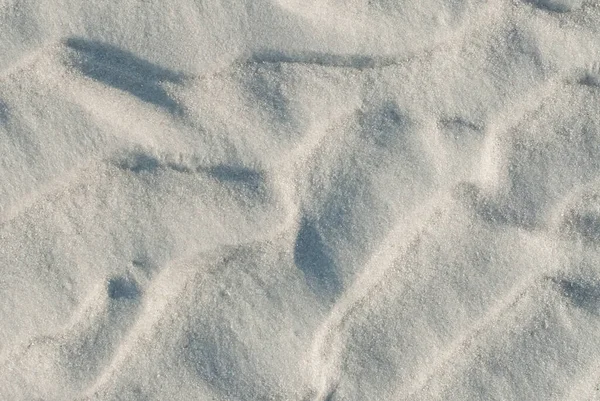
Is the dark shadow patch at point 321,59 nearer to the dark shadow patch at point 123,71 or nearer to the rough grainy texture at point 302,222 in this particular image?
the rough grainy texture at point 302,222

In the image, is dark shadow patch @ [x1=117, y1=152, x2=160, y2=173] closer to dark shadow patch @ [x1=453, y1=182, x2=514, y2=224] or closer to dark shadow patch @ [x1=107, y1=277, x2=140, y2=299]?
dark shadow patch @ [x1=107, y1=277, x2=140, y2=299]

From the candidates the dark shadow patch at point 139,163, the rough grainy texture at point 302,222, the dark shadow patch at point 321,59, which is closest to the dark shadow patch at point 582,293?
the rough grainy texture at point 302,222

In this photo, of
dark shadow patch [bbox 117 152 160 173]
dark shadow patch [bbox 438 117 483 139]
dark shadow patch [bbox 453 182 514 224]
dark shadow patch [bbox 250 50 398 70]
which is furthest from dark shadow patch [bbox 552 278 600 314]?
dark shadow patch [bbox 117 152 160 173]

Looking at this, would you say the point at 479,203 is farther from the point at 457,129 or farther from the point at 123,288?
the point at 123,288

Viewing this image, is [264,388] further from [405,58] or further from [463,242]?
[405,58]

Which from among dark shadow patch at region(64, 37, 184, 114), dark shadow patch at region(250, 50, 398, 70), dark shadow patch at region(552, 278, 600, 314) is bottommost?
dark shadow patch at region(552, 278, 600, 314)

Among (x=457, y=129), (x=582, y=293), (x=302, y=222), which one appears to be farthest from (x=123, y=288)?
Result: (x=582, y=293)
